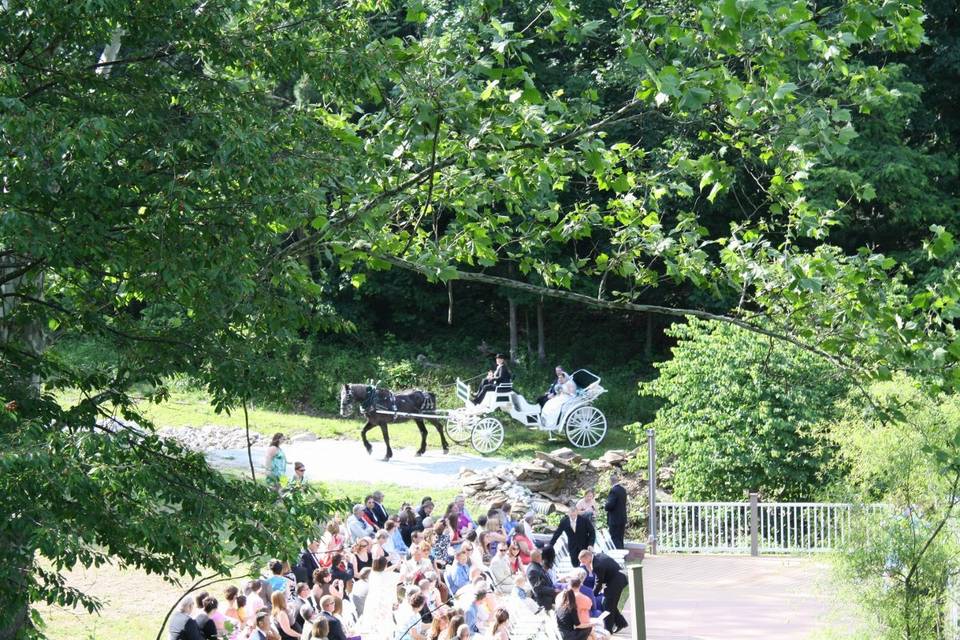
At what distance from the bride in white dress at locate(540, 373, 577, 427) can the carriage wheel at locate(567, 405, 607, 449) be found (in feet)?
1.11

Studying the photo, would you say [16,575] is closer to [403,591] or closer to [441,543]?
[403,591]

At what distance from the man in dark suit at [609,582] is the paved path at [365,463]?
859 centimetres

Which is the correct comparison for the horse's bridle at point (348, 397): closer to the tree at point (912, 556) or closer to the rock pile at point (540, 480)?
the rock pile at point (540, 480)

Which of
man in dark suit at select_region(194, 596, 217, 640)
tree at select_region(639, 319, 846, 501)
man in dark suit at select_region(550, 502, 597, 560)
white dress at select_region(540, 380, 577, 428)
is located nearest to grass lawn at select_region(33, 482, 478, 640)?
man in dark suit at select_region(194, 596, 217, 640)

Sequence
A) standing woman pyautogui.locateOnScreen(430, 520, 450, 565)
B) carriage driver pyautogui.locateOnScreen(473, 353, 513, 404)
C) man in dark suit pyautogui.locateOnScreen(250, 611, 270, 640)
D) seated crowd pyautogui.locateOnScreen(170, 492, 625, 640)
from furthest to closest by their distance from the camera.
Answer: carriage driver pyautogui.locateOnScreen(473, 353, 513, 404)
standing woman pyautogui.locateOnScreen(430, 520, 450, 565)
seated crowd pyautogui.locateOnScreen(170, 492, 625, 640)
man in dark suit pyautogui.locateOnScreen(250, 611, 270, 640)

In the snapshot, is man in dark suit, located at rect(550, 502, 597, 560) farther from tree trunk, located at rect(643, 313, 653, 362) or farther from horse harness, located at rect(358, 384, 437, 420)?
tree trunk, located at rect(643, 313, 653, 362)

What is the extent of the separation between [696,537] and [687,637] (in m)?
6.66

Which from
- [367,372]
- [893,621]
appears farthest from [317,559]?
[367,372]

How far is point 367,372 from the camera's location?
3334cm

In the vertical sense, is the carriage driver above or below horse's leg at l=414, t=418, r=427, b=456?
above

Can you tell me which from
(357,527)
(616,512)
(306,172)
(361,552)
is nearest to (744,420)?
(616,512)

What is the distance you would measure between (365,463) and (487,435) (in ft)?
10.5

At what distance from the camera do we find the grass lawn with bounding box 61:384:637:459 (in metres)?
27.0

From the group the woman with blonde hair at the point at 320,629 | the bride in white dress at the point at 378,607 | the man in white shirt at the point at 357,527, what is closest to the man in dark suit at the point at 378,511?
the man in white shirt at the point at 357,527
